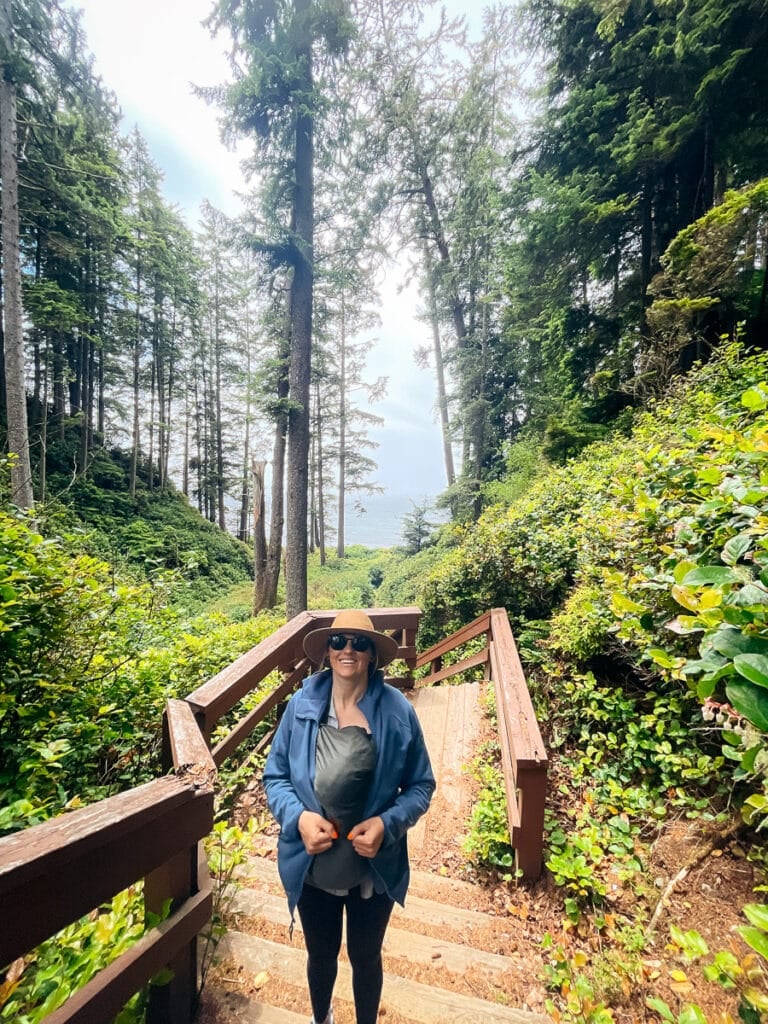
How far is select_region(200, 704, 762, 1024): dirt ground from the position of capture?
68.4 inches

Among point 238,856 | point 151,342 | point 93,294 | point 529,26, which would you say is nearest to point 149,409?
point 151,342

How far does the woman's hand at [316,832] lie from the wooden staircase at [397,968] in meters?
0.90

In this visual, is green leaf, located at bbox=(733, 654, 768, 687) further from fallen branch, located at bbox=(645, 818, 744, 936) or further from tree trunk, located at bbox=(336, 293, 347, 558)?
tree trunk, located at bbox=(336, 293, 347, 558)

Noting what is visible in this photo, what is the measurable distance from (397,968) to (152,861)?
172 cm

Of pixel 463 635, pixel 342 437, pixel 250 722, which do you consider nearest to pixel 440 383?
pixel 342 437

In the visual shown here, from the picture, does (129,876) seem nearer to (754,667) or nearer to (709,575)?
(754,667)

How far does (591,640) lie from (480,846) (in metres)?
1.77

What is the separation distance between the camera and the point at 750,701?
934 mm

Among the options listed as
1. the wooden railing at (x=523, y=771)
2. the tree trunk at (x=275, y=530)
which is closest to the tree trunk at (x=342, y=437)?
the tree trunk at (x=275, y=530)

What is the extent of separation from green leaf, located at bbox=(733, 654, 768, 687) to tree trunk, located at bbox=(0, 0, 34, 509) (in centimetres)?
1132

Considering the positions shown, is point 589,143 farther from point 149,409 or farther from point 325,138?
point 149,409

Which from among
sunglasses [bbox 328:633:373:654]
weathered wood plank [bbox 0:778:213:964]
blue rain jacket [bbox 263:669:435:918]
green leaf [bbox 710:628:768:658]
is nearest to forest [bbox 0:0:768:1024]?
green leaf [bbox 710:628:768:658]

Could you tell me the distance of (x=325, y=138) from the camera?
873cm

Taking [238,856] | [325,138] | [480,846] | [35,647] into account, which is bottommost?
[480,846]
